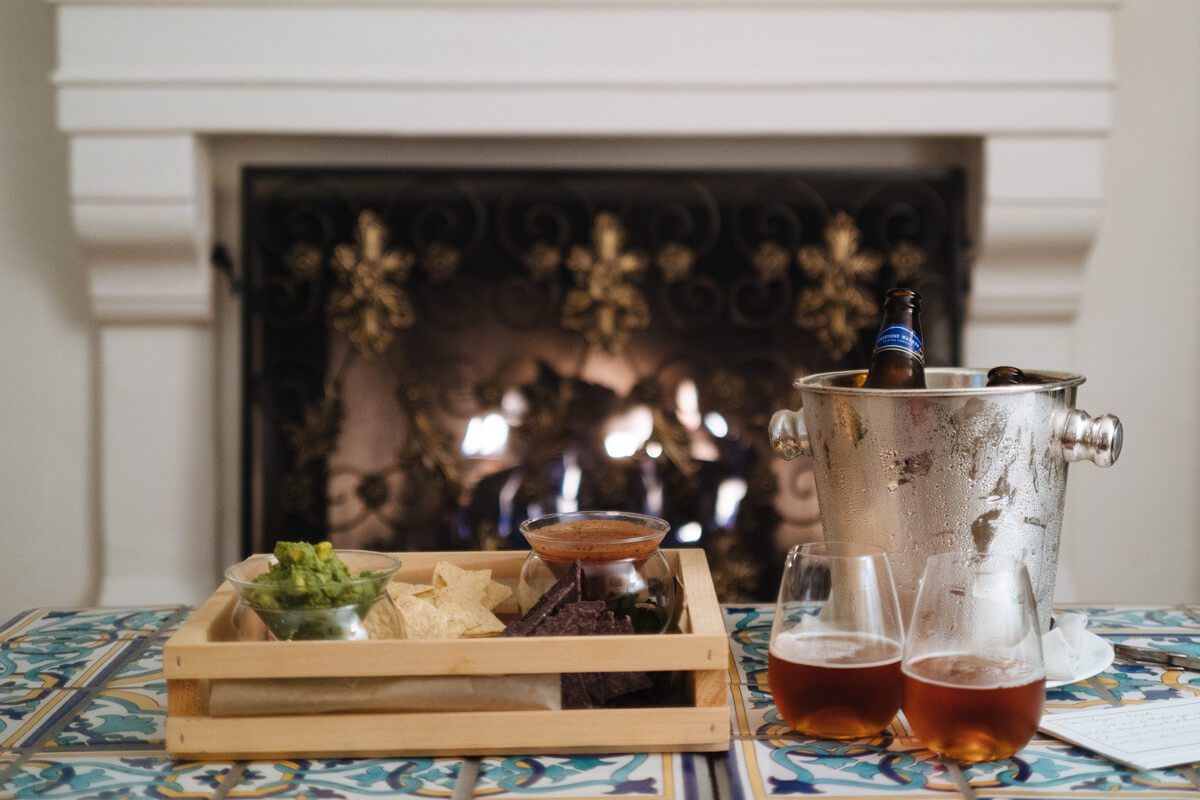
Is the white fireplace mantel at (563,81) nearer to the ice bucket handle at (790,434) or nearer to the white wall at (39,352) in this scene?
the white wall at (39,352)

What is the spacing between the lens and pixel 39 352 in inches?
83.3

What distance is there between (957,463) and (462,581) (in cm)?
38

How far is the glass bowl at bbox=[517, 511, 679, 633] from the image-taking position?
81 cm

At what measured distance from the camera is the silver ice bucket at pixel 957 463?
80 centimetres

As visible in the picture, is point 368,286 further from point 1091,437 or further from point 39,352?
point 1091,437

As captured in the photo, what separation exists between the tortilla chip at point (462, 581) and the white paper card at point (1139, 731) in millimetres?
411

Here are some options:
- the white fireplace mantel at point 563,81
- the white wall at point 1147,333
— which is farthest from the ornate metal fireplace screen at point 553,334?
the white wall at point 1147,333

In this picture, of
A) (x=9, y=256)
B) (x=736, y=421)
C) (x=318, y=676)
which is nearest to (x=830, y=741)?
(x=318, y=676)

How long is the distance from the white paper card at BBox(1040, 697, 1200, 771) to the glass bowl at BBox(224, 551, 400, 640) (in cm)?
45

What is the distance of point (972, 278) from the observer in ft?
6.78

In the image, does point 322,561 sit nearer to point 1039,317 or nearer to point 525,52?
point 525,52

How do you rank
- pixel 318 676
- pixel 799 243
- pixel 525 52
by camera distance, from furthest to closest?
1. pixel 799 243
2. pixel 525 52
3. pixel 318 676

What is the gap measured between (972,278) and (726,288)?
447mm

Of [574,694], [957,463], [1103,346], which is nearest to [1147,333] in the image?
[1103,346]
